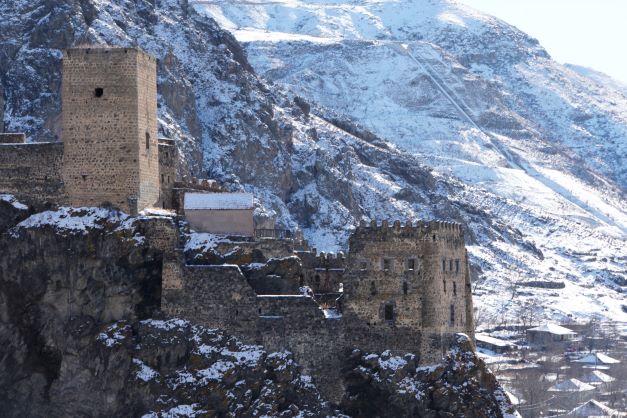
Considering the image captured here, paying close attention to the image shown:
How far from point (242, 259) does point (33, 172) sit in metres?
17.4

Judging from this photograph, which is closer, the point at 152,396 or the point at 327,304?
the point at 152,396

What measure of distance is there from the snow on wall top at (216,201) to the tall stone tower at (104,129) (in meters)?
3.93

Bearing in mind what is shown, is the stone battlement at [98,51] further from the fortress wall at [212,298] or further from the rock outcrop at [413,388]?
the rock outcrop at [413,388]

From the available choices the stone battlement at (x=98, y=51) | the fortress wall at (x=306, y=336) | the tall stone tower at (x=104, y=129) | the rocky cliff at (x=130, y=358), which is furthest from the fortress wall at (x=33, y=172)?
the fortress wall at (x=306, y=336)

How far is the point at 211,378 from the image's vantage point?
118812 millimetres

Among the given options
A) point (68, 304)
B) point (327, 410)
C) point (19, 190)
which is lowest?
point (327, 410)

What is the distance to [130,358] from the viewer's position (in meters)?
120

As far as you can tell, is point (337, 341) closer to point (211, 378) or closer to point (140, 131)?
point (211, 378)

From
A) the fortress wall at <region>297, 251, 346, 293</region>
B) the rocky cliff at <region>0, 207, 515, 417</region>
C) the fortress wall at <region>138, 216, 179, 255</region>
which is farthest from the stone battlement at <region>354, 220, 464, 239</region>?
the fortress wall at <region>138, 216, 179, 255</region>

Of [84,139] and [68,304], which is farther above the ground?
[84,139]

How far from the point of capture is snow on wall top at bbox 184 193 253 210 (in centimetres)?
12800

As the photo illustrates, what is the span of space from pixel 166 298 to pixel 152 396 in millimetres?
7659

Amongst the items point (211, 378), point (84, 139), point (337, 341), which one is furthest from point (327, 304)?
point (84, 139)

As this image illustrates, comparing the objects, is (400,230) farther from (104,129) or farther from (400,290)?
(104,129)
